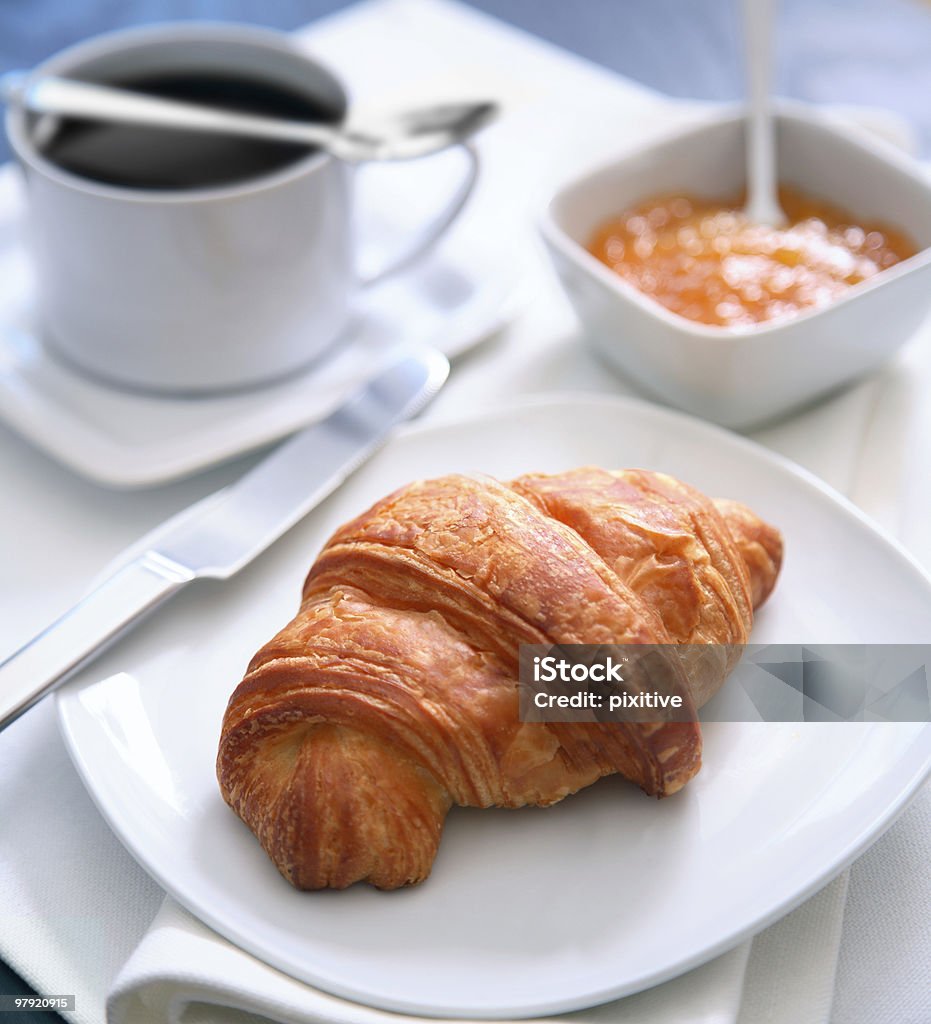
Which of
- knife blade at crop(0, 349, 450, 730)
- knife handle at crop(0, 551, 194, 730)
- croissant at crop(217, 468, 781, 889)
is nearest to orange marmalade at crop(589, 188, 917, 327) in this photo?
knife blade at crop(0, 349, 450, 730)

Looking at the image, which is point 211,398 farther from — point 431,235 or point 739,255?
point 739,255

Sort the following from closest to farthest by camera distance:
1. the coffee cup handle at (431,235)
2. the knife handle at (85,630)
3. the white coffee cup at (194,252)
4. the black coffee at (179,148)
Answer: the knife handle at (85,630)
the white coffee cup at (194,252)
the black coffee at (179,148)
the coffee cup handle at (431,235)

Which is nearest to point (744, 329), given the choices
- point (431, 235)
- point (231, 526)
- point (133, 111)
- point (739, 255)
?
point (739, 255)

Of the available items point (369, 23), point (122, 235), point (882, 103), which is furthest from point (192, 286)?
point (882, 103)
